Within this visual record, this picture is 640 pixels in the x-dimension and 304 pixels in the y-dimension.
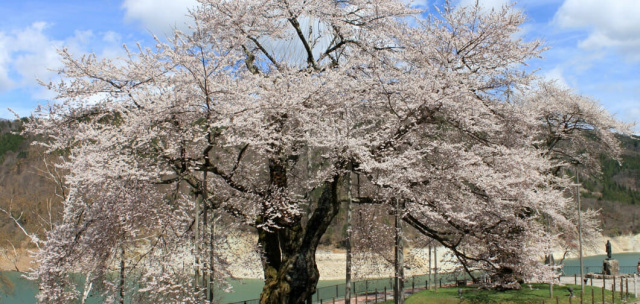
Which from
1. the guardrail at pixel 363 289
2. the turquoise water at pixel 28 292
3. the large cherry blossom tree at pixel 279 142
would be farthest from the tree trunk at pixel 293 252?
the turquoise water at pixel 28 292

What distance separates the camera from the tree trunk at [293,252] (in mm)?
13094

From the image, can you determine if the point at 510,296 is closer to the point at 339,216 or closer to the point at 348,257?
the point at 348,257

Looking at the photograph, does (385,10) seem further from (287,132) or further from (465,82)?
(287,132)

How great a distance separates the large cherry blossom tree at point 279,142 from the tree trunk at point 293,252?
41 mm

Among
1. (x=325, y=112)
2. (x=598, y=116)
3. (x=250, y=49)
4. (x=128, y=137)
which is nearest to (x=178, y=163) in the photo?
(x=128, y=137)

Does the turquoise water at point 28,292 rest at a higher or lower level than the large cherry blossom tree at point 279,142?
lower

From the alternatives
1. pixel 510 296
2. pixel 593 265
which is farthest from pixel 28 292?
pixel 593 265

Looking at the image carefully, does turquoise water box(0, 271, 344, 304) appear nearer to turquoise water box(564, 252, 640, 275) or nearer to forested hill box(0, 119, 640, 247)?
forested hill box(0, 119, 640, 247)

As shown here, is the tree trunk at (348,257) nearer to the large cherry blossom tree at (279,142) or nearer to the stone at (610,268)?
the large cherry blossom tree at (279,142)

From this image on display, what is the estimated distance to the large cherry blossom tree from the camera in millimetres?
11055

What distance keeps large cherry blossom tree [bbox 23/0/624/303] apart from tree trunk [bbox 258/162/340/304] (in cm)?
4

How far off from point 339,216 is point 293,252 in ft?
99.3

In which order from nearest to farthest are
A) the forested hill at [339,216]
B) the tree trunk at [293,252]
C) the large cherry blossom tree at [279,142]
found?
the large cherry blossom tree at [279,142] < the tree trunk at [293,252] < the forested hill at [339,216]

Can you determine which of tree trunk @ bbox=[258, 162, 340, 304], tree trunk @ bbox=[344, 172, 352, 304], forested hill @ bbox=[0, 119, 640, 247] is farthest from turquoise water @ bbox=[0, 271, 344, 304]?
tree trunk @ bbox=[344, 172, 352, 304]
